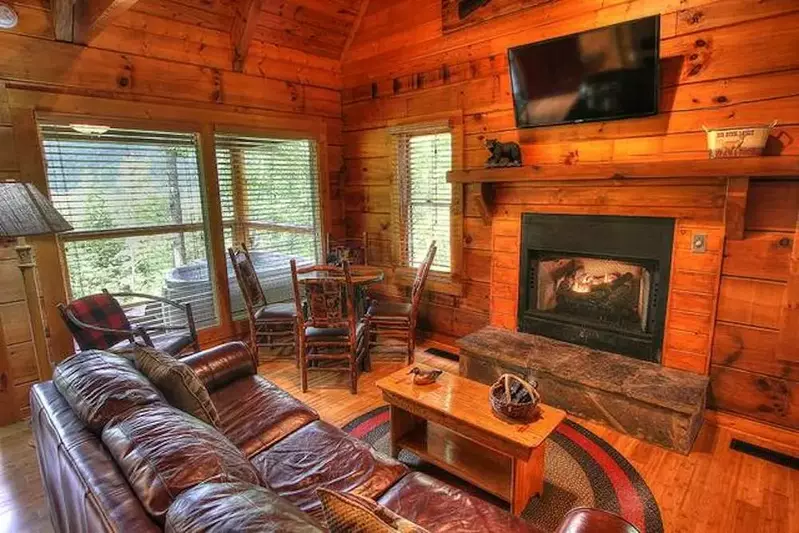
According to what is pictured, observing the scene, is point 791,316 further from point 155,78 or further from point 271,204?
point 155,78

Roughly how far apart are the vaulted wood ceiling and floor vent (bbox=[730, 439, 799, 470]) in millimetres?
4330

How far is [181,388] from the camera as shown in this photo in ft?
5.31

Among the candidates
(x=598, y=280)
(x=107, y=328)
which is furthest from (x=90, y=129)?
(x=598, y=280)

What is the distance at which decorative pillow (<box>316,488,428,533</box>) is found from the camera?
3.01ft

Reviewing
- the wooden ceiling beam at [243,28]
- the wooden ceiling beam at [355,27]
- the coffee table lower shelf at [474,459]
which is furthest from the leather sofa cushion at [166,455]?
the wooden ceiling beam at [355,27]

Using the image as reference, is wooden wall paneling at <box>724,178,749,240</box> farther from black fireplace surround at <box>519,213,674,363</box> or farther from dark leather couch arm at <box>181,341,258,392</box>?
dark leather couch arm at <box>181,341,258,392</box>

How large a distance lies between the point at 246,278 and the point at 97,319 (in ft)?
3.58

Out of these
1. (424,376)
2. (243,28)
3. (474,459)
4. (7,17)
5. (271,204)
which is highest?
(243,28)

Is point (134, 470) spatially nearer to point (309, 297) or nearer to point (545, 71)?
point (309, 297)

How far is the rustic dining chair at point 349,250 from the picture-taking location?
411 cm

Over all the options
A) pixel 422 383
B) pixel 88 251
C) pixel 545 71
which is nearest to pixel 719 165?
pixel 545 71

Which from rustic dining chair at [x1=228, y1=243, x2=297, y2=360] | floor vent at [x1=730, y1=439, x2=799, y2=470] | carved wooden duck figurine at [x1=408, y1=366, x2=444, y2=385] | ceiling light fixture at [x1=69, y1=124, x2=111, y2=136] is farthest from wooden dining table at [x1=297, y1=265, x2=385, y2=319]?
floor vent at [x1=730, y1=439, x2=799, y2=470]

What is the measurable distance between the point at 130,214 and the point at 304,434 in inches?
96.8

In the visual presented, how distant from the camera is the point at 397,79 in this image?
411 cm
